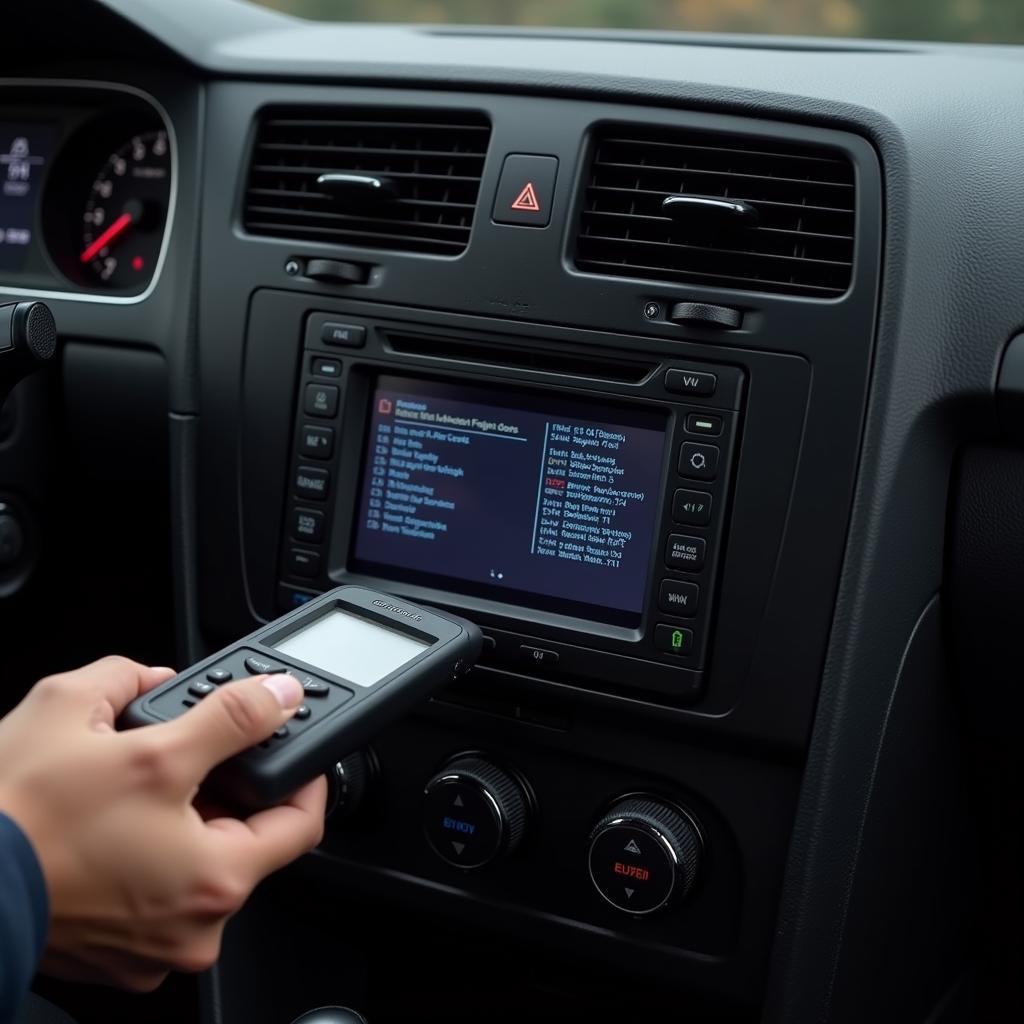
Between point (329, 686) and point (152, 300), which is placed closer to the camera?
point (329, 686)

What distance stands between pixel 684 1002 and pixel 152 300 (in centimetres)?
100

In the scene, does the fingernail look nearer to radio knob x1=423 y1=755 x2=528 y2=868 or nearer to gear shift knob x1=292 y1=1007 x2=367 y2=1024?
radio knob x1=423 y1=755 x2=528 y2=868

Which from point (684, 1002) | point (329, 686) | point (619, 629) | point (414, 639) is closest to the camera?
point (329, 686)

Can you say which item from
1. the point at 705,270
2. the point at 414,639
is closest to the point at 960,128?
the point at 705,270

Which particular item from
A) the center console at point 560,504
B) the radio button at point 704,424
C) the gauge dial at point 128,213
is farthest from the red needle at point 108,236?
the radio button at point 704,424

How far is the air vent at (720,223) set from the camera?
48.9 inches

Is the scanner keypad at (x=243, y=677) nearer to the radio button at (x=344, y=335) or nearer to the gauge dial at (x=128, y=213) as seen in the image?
the radio button at (x=344, y=335)

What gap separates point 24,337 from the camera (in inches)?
48.7

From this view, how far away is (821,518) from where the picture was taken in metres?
1.22

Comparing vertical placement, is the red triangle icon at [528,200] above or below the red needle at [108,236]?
above

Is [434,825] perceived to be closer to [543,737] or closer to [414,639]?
[543,737]

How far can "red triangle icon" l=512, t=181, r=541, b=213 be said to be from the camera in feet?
4.41

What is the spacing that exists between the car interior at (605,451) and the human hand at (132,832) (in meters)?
0.24

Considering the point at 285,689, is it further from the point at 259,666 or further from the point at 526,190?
the point at 526,190
